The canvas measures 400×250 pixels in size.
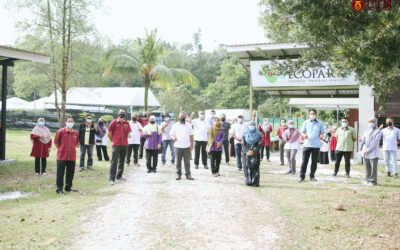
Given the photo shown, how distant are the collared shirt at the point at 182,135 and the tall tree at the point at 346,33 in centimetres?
328

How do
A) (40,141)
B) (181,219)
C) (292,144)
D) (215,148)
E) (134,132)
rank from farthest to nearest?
(134,132), (292,144), (215,148), (40,141), (181,219)

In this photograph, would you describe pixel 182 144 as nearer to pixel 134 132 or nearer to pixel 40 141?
pixel 134 132

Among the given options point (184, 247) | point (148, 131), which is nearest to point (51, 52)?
point (148, 131)

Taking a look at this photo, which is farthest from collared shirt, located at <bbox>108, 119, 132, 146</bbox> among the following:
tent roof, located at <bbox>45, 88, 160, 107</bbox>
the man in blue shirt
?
tent roof, located at <bbox>45, 88, 160, 107</bbox>

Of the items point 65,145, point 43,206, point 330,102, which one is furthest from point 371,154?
point 330,102

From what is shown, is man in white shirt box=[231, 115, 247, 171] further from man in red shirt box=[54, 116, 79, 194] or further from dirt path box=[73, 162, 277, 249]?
man in red shirt box=[54, 116, 79, 194]

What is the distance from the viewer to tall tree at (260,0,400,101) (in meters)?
4.31

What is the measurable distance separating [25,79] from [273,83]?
12.8m

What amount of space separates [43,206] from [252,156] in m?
4.98

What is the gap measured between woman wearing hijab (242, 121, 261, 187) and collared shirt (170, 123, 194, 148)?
1.59 meters

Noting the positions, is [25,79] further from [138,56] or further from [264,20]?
[264,20]

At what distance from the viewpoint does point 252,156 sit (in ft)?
29.5

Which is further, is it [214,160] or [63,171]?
[214,160]

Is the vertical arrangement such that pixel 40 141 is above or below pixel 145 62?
below
